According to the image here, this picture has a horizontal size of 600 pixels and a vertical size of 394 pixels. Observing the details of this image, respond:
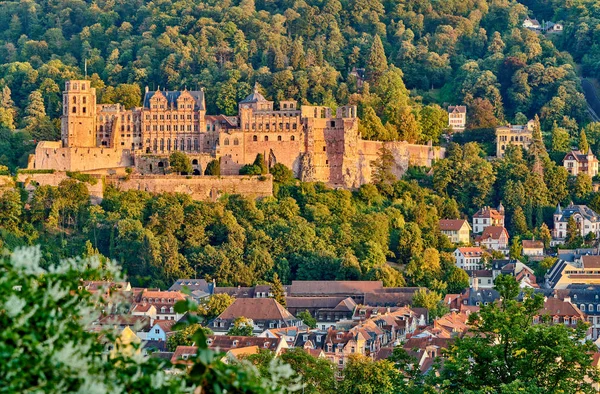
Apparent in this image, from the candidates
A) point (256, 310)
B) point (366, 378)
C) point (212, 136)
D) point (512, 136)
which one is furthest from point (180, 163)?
point (366, 378)

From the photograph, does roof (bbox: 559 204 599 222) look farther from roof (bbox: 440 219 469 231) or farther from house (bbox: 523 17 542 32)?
house (bbox: 523 17 542 32)

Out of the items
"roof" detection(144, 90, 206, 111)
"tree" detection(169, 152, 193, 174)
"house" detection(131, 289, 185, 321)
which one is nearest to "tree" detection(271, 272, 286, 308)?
"house" detection(131, 289, 185, 321)

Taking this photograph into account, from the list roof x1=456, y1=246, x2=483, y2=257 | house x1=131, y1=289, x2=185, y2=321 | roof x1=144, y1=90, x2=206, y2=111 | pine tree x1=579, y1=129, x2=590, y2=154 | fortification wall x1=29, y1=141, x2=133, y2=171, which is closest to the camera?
house x1=131, y1=289, x2=185, y2=321

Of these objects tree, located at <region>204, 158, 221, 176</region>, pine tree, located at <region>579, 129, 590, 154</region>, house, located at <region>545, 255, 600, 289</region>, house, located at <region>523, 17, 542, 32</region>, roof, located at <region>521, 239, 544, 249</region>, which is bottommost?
house, located at <region>545, 255, 600, 289</region>

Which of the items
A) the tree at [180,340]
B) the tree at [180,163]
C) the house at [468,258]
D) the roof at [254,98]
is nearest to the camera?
the tree at [180,340]

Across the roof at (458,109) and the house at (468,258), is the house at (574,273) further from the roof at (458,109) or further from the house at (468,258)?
the roof at (458,109)

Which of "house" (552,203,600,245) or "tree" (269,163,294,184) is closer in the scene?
"tree" (269,163,294,184)

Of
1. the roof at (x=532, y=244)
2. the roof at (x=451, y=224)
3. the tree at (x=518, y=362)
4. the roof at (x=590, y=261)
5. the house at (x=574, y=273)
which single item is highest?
the tree at (x=518, y=362)

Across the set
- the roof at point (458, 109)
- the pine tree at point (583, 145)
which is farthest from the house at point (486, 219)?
the roof at point (458, 109)
